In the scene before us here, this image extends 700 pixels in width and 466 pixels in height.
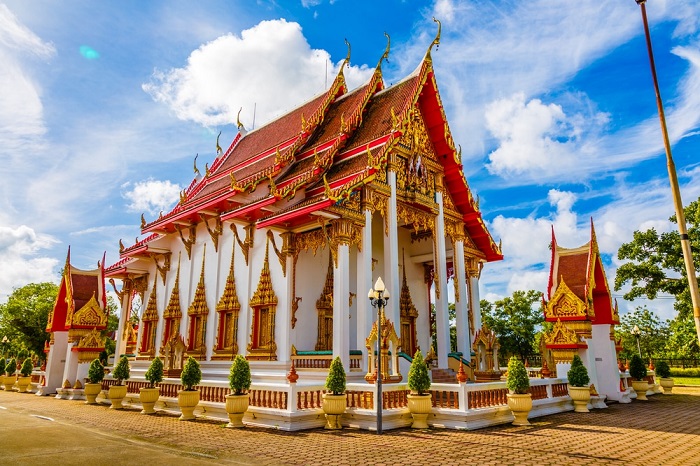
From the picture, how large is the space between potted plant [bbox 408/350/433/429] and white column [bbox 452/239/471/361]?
16.4 feet

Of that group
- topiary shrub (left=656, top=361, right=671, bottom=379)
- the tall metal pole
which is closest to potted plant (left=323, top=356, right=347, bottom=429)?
the tall metal pole

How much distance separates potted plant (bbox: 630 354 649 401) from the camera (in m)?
14.3

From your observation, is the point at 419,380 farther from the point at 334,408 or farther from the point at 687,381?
the point at 687,381

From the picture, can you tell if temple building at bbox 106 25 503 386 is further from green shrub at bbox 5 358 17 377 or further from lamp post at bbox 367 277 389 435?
green shrub at bbox 5 358 17 377

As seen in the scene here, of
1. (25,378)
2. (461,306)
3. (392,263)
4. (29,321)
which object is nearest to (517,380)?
(392,263)

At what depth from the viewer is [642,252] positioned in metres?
24.1

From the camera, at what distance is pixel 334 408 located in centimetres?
831

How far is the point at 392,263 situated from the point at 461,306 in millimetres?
3440

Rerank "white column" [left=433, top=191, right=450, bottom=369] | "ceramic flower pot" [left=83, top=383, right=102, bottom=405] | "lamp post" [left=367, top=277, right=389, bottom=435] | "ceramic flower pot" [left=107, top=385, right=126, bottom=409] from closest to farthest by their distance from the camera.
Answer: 1. "lamp post" [left=367, top=277, right=389, bottom=435]
2. "ceramic flower pot" [left=107, top=385, right=126, bottom=409]
3. "white column" [left=433, top=191, right=450, bottom=369]
4. "ceramic flower pot" [left=83, top=383, right=102, bottom=405]

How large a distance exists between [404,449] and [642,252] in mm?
22302

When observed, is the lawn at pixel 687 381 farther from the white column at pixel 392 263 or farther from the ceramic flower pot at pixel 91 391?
the ceramic flower pot at pixel 91 391

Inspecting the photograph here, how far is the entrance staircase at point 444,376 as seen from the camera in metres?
11.9

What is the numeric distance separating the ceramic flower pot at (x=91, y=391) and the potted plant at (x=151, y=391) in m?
2.94

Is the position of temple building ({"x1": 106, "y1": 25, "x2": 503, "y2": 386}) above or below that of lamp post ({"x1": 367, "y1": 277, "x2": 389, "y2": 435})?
above
